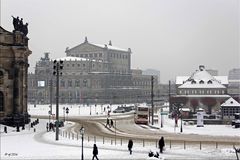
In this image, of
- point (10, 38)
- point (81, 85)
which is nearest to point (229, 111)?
point (10, 38)

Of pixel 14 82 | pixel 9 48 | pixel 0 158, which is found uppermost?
pixel 9 48

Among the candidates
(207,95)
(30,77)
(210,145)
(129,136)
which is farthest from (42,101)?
(210,145)

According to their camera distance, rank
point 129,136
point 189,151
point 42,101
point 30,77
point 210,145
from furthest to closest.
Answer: point 30,77 → point 42,101 → point 129,136 → point 210,145 → point 189,151

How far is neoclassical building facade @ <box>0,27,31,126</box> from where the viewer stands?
6681cm

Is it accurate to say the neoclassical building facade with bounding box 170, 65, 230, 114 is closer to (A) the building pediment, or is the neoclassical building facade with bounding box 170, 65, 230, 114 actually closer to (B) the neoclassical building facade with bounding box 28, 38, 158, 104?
(B) the neoclassical building facade with bounding box 28, 38, 158, 104

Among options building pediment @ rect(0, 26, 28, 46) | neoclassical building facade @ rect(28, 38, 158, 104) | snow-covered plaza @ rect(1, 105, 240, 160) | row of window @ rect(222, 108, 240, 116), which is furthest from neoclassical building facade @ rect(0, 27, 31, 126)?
neoclassical building facade @ rect(28, 38, 158, 104)

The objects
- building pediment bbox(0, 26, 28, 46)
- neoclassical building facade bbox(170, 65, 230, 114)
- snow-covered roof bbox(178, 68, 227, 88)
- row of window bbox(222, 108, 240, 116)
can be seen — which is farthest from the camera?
snow-covered roof bbox(178, 68, 227, 88)

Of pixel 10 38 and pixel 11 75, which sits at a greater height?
pixel 10 38

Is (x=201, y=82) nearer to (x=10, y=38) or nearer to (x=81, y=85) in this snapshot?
(x=10, y=38)

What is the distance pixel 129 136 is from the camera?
57.3 meters

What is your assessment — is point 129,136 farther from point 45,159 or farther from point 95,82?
point 95,82

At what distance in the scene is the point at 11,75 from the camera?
222ft

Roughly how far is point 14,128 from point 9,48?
1142cm

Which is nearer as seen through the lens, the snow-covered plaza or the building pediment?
the snow-covered plaza
